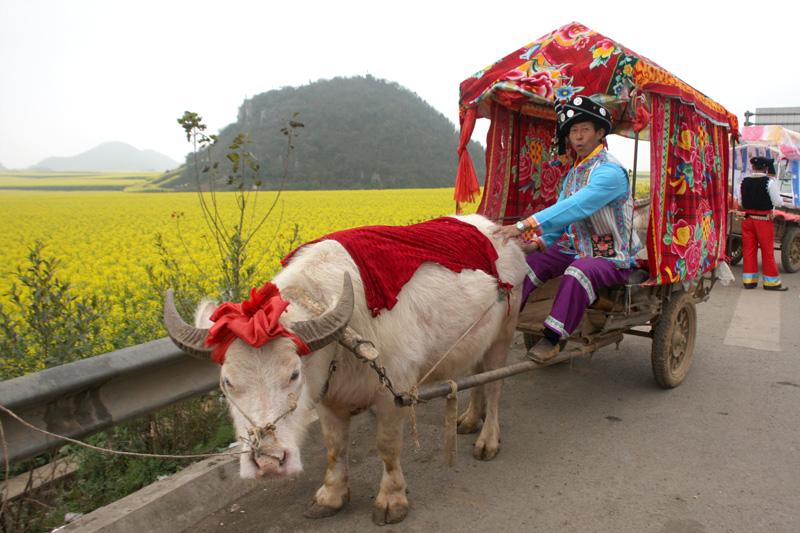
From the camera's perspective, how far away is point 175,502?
2.55m

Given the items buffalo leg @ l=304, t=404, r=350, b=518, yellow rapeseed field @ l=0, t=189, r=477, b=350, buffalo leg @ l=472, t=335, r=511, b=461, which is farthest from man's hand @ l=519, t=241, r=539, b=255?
yellow rapeseed field @ l=0, t=189, r=477, b=350

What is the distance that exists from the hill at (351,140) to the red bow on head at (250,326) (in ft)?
159

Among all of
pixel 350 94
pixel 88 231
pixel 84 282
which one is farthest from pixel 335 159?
pixel 84 282

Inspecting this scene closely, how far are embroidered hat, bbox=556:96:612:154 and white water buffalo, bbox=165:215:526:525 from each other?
0.88 meters

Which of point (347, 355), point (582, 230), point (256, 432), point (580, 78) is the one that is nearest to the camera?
point (256, 432)

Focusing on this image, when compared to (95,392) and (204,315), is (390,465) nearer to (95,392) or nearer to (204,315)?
(204,315)

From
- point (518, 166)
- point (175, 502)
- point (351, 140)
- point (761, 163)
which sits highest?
point (351, 140)

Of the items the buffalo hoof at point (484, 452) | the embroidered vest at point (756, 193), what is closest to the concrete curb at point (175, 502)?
the buffalo hoof at point (484, 452)

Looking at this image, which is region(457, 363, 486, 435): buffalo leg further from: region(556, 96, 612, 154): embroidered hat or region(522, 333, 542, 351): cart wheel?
region(556, 96, 612, 154): embroidered hat

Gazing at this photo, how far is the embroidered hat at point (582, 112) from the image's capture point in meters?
3.43

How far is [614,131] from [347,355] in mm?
3350

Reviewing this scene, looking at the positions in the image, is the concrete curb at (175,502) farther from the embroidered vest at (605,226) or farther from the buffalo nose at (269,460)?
the embroidered vest at (605,226)

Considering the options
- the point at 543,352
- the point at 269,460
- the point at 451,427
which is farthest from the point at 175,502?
the point at 543,352

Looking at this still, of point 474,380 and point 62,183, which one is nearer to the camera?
point 474,380
